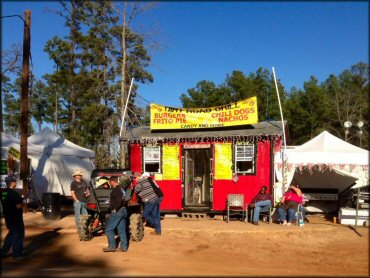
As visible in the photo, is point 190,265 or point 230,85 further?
point 230,85

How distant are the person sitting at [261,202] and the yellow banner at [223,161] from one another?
131cm

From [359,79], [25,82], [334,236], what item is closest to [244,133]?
[334,236]

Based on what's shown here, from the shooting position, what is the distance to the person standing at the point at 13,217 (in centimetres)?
888

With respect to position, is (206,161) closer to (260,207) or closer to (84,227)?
(260,207)

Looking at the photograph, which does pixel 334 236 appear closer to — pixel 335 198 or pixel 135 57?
pixel 335 198

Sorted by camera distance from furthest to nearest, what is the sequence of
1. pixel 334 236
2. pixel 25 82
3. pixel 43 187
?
pixel 43 187, pixel 25 82, pixel 334 236

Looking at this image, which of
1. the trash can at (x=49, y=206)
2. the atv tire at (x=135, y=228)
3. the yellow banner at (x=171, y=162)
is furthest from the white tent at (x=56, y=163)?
the atv tire at (x=135, y=228)

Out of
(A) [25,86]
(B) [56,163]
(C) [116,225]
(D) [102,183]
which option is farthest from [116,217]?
(B) [56,163]

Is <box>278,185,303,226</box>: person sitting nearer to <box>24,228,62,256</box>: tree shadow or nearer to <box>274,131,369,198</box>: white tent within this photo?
<box>274,131,369,198</box>: white tent

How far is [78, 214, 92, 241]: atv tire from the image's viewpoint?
10.7 m

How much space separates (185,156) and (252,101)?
9.52 feet

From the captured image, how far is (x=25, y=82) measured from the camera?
50.4ft

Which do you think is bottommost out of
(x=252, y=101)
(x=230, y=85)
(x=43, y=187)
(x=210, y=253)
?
(x=210, y=253)

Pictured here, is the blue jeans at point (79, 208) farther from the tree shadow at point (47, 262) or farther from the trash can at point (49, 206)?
the trash can at point (49, 206)
